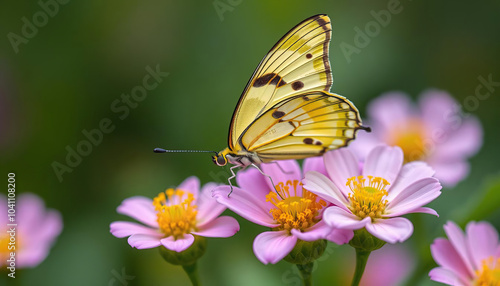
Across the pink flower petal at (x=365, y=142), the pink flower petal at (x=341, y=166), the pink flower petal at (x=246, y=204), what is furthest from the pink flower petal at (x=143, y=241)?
the pink flower petal at (x=365, y=142)

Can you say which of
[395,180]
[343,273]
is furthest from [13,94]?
[395,180]

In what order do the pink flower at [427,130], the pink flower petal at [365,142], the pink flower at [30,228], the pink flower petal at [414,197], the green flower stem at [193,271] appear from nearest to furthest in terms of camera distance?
the pink flower petal at [414,197] < the green flower stem at [193,271] < the pink flower at [30,228] < the pink flower petal at [365,142] < the pink flower at [427,130]

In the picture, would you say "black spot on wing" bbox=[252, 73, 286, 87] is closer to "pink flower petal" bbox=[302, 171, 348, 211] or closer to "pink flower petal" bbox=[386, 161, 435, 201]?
"pink flower petal" bbox=[302, 171, 348, 211]

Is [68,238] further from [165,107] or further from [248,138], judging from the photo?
[248,138]

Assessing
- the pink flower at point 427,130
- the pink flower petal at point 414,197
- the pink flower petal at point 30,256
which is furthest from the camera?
the pink flower at point 427,130

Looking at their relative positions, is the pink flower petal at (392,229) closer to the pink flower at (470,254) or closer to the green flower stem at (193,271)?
the pink flower at (470,254)

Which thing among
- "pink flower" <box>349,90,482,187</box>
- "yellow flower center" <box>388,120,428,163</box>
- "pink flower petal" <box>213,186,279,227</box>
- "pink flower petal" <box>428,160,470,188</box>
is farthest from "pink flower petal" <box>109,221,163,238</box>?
"yellow flower center" <box>388,120,428,163</box>

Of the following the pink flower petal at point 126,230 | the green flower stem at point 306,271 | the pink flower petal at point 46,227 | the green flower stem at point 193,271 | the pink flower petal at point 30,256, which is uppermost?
the pink flower petal at point 46,227

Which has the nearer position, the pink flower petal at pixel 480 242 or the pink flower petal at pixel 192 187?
the pink flower petal at pixel 480 242
